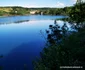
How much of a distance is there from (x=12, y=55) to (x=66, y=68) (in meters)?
12.8

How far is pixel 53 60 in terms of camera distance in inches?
277

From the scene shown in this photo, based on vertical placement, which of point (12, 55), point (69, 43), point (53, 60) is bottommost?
point (12, 55)

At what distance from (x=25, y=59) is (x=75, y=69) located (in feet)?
36.0

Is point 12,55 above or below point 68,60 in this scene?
below

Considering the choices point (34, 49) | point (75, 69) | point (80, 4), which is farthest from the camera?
point (80, 4)

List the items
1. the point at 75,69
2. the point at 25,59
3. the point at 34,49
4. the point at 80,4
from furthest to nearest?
1. the point at 80,4
2. the point at 34,49
3. the point at 25,59
4. the point at 75,69

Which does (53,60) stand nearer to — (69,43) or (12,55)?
(69,43)

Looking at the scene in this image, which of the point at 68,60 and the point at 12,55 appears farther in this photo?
the point at 12,55

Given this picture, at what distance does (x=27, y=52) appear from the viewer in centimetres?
1883

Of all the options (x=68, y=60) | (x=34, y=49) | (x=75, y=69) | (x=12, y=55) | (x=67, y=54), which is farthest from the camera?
(x=34, y=49)

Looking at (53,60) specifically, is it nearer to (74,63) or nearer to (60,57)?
(60,57)

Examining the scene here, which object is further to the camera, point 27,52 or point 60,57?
point 27,52

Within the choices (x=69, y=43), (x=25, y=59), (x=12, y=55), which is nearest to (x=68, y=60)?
(x=69, y=43)

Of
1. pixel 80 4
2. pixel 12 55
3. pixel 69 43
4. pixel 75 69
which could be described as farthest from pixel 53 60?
pixel 80 4
